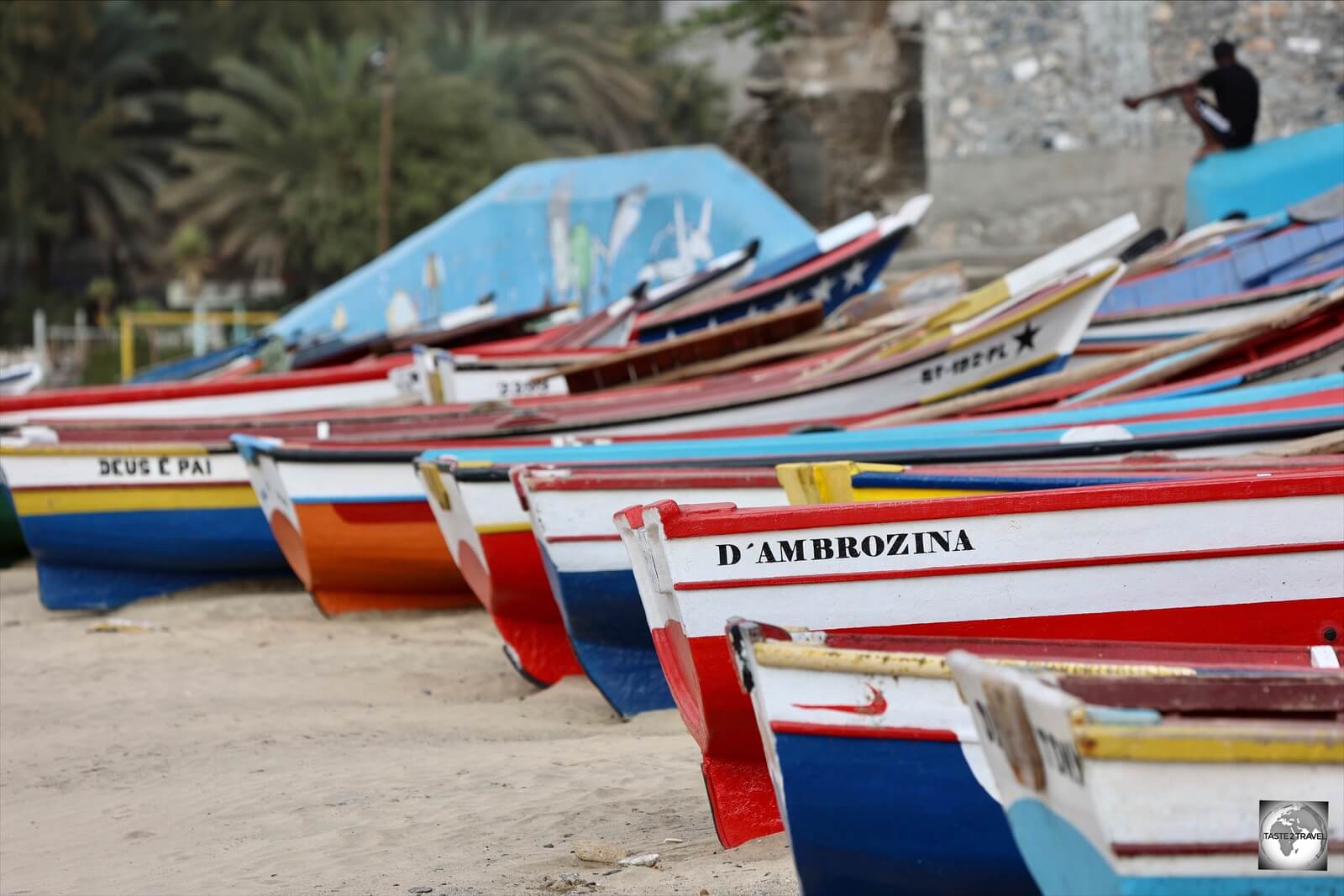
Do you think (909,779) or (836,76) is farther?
(836,76)

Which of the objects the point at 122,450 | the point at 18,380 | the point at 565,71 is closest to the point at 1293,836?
the point at 122,450

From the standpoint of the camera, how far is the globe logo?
238cm

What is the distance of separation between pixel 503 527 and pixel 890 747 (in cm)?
369

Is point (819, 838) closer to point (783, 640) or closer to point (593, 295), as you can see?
point (783, 640)

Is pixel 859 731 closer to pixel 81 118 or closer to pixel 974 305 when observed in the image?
pixel 974 305

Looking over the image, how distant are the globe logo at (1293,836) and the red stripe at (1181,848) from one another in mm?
30

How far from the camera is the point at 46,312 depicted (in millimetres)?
32594

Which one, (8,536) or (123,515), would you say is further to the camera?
(8,536)

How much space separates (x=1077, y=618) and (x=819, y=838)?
1.22 metres

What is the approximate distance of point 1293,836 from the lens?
241 centimetres

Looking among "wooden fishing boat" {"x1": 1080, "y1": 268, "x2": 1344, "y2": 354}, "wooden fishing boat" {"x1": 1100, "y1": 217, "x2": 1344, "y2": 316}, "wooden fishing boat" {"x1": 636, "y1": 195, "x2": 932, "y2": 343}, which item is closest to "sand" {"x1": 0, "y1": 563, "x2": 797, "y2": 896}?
"wooden fishing boat" {"x1": 1080, "y1": 268, "x2": 1344, "y2": 354}

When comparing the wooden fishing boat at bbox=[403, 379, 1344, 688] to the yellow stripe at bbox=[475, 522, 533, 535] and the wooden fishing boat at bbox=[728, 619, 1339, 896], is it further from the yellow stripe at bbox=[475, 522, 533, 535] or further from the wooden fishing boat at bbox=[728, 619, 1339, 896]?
the wooden fishing boat at bbox=[728, 619, 1339, 896]

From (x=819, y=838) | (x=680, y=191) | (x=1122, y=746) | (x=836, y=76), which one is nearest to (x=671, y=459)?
(x=819, y=838)

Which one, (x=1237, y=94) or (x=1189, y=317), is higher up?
(x=1237, y=94)
